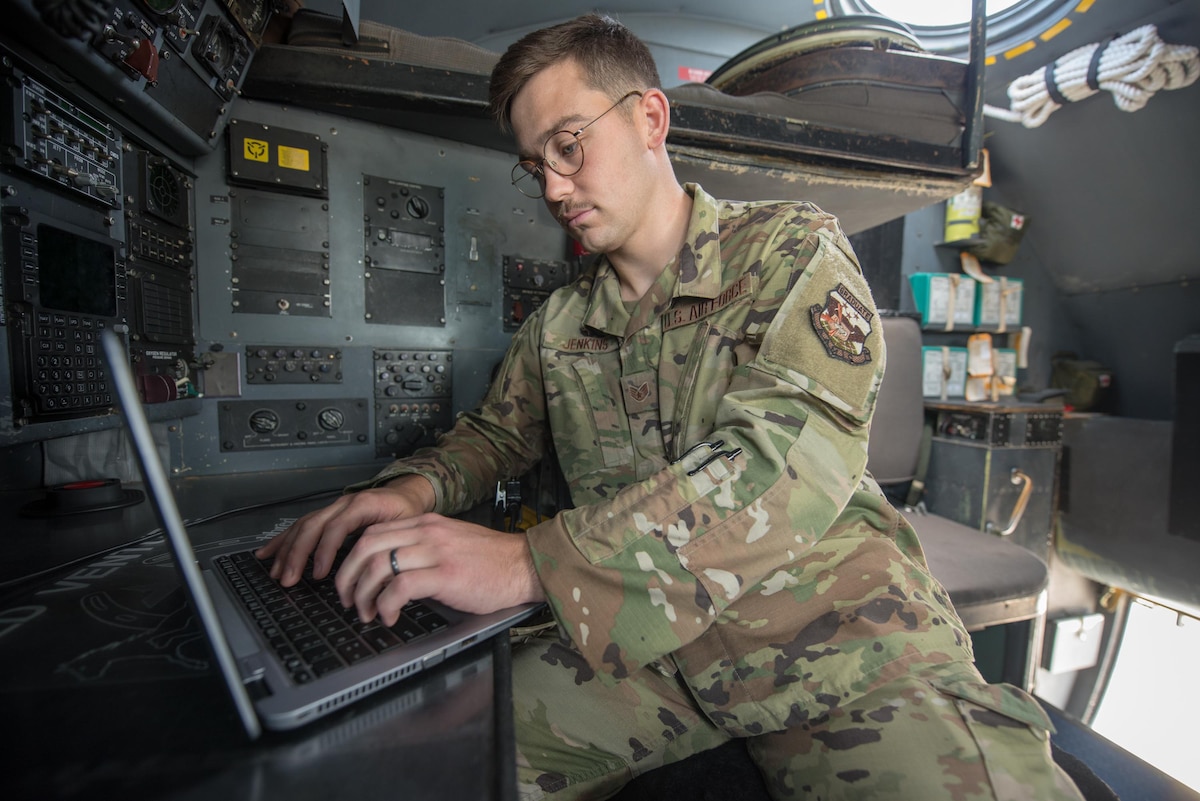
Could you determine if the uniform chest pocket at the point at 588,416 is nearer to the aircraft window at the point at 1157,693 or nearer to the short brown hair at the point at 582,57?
the short brown hair at the point at 582,57

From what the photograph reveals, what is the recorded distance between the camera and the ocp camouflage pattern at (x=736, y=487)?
59cm

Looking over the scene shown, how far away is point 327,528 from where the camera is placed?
0.68 meters

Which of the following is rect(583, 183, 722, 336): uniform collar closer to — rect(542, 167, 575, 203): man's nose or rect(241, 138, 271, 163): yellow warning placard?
rect(542, 167, 575, 203): man's nose

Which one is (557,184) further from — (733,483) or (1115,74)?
(1115,74)

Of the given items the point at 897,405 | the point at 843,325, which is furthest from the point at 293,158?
Answer: the point at 897,405

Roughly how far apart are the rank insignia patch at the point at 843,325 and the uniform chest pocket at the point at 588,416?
1.26ft

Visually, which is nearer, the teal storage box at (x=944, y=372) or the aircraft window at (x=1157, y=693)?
the aircraft window at (x=1157, y=693)

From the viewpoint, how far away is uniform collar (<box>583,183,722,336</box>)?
916mm

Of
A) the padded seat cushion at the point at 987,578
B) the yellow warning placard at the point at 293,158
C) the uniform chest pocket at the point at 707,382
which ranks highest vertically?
the yellow warning placard at the point at 293,158

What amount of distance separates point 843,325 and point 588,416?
18.3 inches

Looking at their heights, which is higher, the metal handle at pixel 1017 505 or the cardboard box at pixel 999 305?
the cardboard box at pixel 999 305

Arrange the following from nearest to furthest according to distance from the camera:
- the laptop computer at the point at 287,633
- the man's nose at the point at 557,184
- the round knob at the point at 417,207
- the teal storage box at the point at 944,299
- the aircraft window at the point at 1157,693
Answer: the laptop computer at the point at 287,633, the man's nose at the point at 557,184, the round knob at the point at 417,207, the aircraft window at the point at 1157,693, the teal storage box at the point at 944,299

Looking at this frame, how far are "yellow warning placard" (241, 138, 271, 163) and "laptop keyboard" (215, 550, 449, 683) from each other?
1.08 meters

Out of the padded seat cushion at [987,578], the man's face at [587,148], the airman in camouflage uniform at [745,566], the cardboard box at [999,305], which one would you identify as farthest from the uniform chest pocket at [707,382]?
the cardboard box at [999,305]
